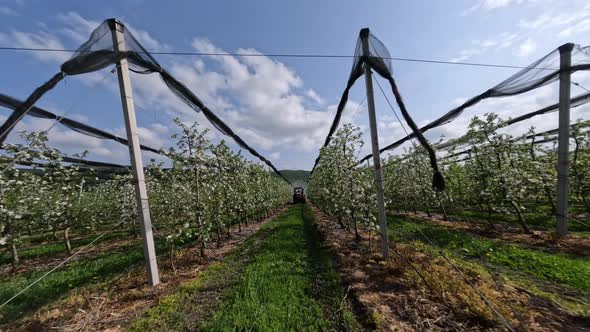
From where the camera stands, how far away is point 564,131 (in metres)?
7.19

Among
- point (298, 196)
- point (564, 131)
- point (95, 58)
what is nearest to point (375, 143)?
point (95, 58)

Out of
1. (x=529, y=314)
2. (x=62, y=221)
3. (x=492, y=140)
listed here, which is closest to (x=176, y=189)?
(x=62, y=221)

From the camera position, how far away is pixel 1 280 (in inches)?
274

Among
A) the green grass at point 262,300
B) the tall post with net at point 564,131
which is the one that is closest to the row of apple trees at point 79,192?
the green grass at point 262,300

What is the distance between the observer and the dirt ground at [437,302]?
10.5 ft

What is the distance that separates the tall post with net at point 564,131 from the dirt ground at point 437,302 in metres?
5.81

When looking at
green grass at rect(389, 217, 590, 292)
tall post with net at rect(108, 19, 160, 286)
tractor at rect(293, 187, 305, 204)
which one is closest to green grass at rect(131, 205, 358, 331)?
tall post with net at rect(108, 19, 160, 286)

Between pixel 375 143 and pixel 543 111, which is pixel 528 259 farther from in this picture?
pixel 543 111

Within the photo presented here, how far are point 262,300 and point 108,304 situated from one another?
350 cm

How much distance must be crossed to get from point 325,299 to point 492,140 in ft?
33.7

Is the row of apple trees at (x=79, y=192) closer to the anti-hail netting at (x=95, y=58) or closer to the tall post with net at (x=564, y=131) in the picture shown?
the anti-hail netting at (x=95, y=58)

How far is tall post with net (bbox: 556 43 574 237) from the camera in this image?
6840mm

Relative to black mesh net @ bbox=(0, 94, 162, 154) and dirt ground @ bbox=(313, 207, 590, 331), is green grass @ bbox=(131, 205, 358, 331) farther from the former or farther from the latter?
black mesh net @ bbox=(0, 94, 162, 154)

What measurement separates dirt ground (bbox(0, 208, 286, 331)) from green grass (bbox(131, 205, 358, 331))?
483 millimetres
